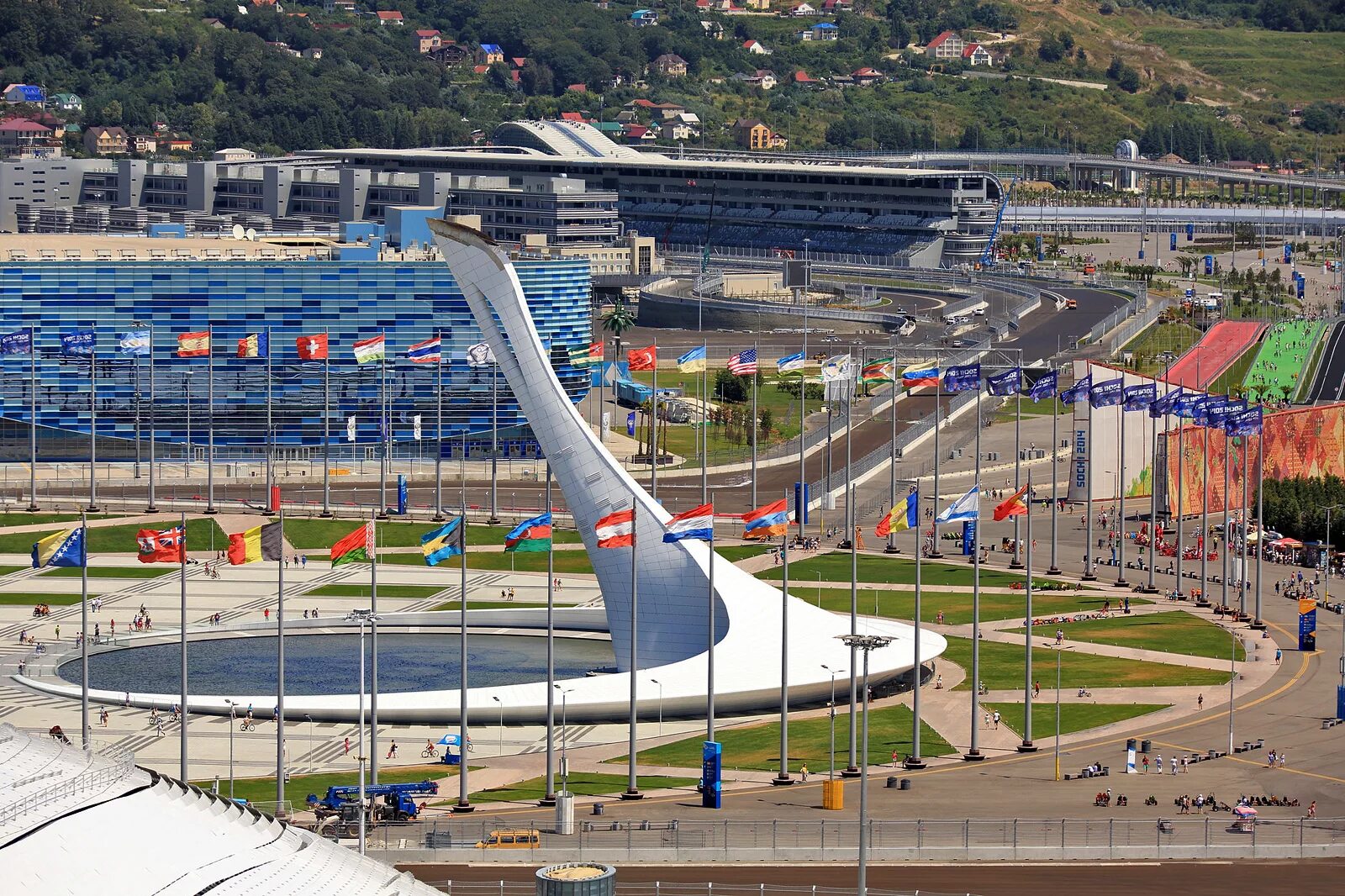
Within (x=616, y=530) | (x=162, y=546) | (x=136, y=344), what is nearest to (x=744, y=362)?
(x=136, y=344)

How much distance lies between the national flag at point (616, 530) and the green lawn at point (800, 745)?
8224mm

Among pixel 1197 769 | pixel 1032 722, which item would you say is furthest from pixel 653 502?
pixel 1197 769

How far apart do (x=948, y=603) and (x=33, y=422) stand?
60.0m

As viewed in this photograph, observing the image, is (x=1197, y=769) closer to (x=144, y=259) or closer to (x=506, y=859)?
(x=506, y=859)

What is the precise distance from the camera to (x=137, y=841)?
5378cm

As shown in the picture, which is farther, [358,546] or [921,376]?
[921,376]

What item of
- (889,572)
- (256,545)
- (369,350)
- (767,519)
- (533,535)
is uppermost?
(369,350)

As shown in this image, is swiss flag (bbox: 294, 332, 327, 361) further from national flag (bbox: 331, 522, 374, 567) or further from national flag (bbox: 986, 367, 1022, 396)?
national flag (bbox: 331, 522, 374, 567)

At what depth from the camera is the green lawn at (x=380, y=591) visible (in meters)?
132

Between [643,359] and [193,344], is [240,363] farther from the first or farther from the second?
[643,359]

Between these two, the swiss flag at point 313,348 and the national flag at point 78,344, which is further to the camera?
the national flag at point 78,344

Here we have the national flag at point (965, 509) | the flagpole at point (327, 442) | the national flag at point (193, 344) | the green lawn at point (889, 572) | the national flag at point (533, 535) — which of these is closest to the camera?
the national flag at point (533, 535)

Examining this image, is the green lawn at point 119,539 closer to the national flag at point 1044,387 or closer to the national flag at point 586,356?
the national flag at point 586,356

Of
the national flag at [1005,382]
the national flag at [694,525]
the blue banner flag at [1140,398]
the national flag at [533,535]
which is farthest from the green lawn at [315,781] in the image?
the blue banner flag at [1140,398]
